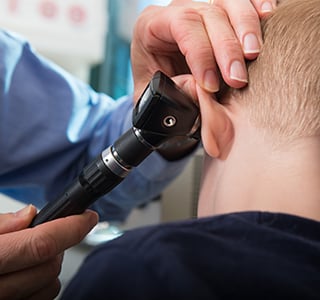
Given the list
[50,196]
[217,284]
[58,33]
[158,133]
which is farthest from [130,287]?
[58,33]

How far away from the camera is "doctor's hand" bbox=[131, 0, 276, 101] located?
1.72 ft

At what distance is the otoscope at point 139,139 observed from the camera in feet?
1.65

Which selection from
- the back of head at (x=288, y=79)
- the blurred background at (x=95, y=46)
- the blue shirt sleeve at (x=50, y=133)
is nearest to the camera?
the back of head at (x=288, y=79)

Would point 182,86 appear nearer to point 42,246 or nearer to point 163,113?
point 163,113

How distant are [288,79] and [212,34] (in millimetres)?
Answer: 101

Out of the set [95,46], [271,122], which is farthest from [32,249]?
[95,46]

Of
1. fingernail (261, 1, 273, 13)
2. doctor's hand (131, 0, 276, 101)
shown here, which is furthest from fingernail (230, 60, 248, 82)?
fingernail (261, 1, 273, 13)

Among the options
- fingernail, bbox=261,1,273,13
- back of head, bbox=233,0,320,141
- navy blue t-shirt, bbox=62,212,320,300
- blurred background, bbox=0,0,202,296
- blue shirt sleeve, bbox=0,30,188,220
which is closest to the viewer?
navy blue t-shirt, bbox=62,212,320,300

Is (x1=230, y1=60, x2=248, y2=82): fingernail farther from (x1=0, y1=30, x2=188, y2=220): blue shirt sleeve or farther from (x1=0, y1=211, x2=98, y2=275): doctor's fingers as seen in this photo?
(x1=0, y1=30, x2=188, y2=220): blue shirt sleeve

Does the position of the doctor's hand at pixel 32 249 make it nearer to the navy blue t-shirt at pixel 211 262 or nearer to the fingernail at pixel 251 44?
the navy blue t-shirt at pixel 211 262

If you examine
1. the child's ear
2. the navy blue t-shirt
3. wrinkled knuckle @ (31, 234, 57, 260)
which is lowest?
wrinkled knuckle @ (31, 234, 57, 260)

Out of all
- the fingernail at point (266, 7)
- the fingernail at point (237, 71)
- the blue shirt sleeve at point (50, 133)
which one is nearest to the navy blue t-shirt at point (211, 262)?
the fingernail at point (237, 71)

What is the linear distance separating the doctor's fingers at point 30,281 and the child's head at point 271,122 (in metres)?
0.20

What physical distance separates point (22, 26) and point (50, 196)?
1.99 ft
